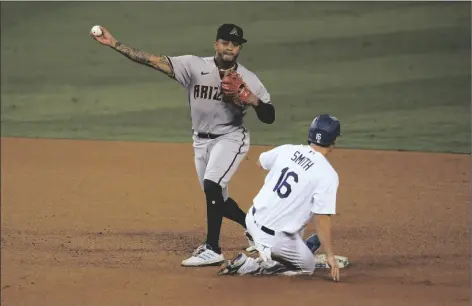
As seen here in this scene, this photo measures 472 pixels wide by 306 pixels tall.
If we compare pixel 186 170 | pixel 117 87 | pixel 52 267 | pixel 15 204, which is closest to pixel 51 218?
pixel 15 204

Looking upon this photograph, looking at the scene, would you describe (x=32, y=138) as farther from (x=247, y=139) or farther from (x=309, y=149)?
(x=309, y=149)

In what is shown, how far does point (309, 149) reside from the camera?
621 centimetres

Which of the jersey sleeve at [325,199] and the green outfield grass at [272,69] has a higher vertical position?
the green outfield grass at [272,69]

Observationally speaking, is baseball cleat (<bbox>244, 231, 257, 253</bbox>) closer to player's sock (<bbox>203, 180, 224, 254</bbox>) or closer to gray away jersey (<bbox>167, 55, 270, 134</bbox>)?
player's sock (<bbox>203, 180, 224, 254</bbox>)

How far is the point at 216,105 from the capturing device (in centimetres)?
699

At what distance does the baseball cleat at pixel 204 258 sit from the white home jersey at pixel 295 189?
0.53m

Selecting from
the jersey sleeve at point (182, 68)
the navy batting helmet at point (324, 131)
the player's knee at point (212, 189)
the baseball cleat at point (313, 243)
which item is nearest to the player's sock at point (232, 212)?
the player's knee at point (212, 189)

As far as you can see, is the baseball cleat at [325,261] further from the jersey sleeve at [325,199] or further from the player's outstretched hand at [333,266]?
the jersey sleeve at [325,199]

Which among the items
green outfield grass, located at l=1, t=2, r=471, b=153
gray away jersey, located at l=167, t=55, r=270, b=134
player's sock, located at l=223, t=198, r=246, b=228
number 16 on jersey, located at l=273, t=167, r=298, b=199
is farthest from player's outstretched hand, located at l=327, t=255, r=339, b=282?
green outfield grass, located at l=1, t=2, r=471, b=153

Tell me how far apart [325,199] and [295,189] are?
0.21m

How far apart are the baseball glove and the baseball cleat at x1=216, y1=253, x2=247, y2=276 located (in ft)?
3.62

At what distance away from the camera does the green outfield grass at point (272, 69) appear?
12711 mm

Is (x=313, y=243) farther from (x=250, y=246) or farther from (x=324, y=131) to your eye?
(x=324, y=131)

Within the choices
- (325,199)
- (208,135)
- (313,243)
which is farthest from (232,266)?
(208,135)
